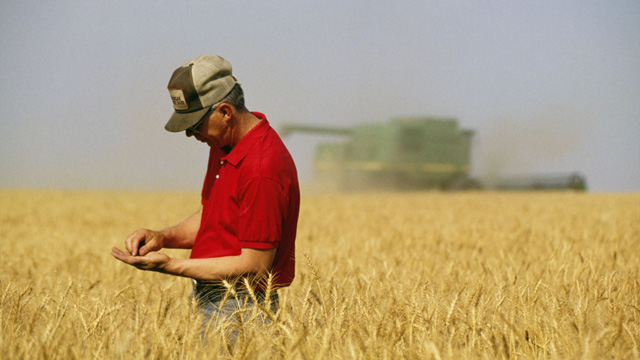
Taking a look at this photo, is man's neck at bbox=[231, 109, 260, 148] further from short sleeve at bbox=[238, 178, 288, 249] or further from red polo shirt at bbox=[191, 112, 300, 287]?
short sleeve at bbox=[238, 178, 288, 249]

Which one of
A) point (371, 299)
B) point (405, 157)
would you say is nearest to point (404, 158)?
point (405, 157)

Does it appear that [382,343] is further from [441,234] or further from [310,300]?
[441,234]

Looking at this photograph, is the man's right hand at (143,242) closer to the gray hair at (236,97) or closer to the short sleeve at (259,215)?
the short sleeve at (259,215)

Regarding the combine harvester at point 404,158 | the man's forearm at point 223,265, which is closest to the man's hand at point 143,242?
the man's forearm at point 223,265

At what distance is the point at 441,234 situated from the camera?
5.42m

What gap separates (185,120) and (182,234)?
66 centimetres

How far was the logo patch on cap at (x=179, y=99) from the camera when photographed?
6.56ft

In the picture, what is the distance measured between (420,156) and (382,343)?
2025 centimetres

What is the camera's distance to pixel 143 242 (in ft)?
7.68

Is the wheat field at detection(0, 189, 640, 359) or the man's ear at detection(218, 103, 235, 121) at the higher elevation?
the man's ear at detection(218, 103, 235, 121)

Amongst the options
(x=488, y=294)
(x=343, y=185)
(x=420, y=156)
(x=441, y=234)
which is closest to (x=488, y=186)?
(x=420, y=156)

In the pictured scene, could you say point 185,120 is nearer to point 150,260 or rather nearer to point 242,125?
point 242,125

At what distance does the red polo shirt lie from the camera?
1923 mm

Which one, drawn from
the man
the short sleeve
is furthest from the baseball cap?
the short sleeve
